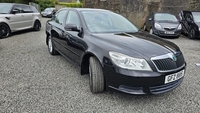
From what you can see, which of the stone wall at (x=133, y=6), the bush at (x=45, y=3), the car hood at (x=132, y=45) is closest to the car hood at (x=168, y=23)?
the stone wall at (x=133, y=6)

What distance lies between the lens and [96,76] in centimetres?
248

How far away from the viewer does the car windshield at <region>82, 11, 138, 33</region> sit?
305cm

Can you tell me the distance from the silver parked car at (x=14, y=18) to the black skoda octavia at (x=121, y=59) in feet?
16.4

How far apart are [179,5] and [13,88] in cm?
1220

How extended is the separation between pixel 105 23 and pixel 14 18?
5655mm

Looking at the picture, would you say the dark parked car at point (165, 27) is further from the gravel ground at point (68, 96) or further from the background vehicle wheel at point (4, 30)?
the background vehicle wheel at point (4, 30)

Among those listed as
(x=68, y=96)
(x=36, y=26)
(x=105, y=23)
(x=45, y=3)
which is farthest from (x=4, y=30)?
(x=45, y=3)

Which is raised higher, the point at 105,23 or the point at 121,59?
the point at 105,23

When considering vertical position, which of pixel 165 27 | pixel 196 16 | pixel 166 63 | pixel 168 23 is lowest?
pixel 166 63

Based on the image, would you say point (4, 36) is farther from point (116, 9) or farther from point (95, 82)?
point (116, 9)

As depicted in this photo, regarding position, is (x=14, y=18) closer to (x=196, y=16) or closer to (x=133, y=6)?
(x=133, y=6)

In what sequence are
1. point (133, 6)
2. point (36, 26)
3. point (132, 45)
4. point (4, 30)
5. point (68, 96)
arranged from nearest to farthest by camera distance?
point (132, 45) → point (68, 96) → point (4, 30) → point (36, 26) → point (133, 6)

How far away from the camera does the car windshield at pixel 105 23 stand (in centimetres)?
305

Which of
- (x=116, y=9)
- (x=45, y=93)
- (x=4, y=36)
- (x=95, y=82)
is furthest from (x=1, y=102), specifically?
(x=116, y=9)
